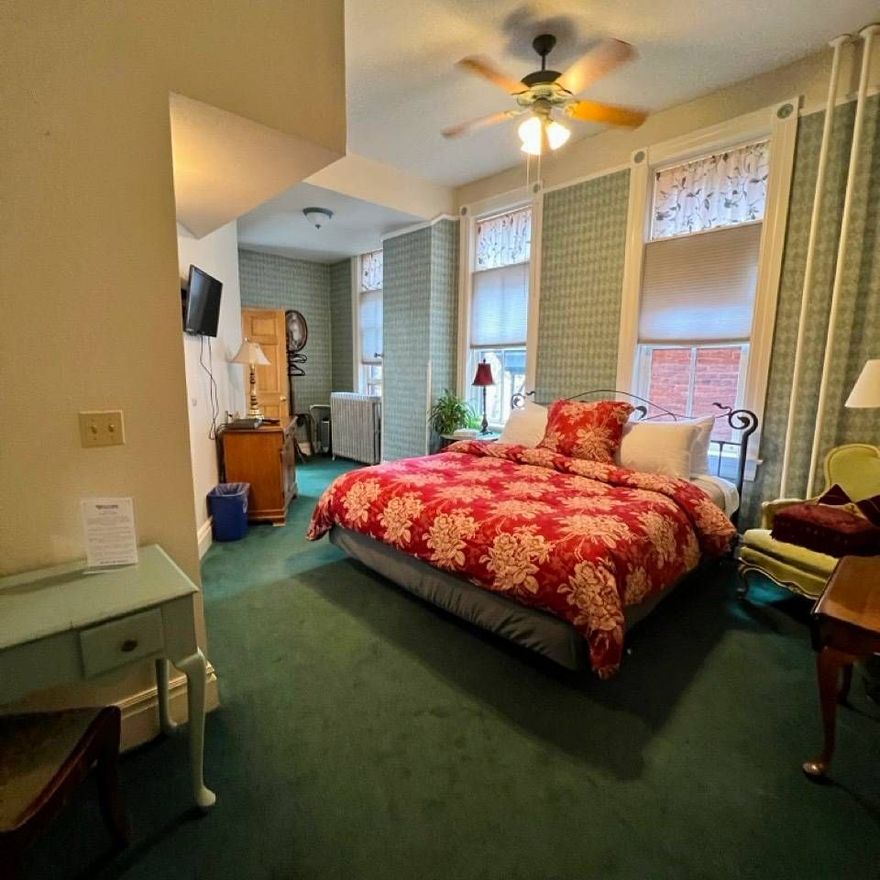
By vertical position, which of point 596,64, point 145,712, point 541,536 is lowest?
point 145,712

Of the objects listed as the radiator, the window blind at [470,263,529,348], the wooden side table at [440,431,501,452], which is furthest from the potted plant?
the radiator

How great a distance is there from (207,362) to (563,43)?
3.23 meters

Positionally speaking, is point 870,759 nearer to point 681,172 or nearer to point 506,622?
point 506,622

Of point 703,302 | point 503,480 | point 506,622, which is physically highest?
point 703,302

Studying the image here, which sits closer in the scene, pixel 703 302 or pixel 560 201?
pixel 703 302

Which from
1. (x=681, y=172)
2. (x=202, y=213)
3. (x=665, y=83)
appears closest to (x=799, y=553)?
(x=681, y=172)

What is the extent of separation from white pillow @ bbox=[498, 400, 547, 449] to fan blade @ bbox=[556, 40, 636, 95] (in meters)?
2.11

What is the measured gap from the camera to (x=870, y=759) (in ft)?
5.22

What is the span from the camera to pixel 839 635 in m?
1.42

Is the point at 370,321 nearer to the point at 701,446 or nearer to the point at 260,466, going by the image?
the point at 260,466

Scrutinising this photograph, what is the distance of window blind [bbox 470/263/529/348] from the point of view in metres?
4.46

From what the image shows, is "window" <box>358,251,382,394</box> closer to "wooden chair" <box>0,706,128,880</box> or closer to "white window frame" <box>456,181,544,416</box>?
"white window frame" <box>456,181,544,416</box>

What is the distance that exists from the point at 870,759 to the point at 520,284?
395cm

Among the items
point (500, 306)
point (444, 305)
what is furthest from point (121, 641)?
point (444, 305)
